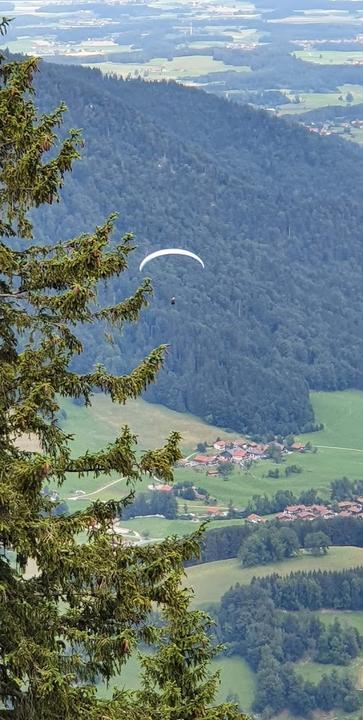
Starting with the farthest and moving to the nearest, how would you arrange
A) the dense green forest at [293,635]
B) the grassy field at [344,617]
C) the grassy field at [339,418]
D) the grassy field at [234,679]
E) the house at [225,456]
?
the grassy field at [339,418] < the house at [225,456] < the grassy field at [344,617] < the dense green forest at [293,635] < the grassy field at [234,679]

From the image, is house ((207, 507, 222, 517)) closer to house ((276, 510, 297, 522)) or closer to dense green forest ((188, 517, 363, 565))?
house ((276, 510, 297, 522))

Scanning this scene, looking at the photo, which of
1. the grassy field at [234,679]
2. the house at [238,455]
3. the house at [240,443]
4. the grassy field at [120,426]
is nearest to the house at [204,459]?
the grassy field at [120,426]

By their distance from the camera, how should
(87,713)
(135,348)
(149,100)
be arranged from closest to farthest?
(87,713) → (135,348) → (149,100)

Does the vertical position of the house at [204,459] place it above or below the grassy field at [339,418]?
above

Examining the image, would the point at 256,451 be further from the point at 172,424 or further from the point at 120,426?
the point at 120,426

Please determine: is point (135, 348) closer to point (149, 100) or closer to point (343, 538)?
point (343, 538)

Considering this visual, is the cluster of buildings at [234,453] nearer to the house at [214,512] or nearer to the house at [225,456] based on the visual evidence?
the house at [225,456]

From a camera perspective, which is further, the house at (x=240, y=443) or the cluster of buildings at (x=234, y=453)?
the house at (x=240, y=443)

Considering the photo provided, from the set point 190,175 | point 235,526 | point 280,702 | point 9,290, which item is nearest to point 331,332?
point 190,175

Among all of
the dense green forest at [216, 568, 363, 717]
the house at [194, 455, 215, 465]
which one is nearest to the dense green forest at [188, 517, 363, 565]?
the dense green forest at [216, 568, 363, 717]
